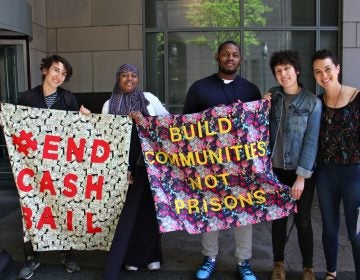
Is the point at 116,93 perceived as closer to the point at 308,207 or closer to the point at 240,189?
the point at 240,189

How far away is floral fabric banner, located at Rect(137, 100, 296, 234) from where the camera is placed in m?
3.62

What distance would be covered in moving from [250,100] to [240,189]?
75 centimetres

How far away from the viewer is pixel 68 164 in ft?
12.8

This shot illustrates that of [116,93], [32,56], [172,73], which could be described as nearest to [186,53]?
[172,73]

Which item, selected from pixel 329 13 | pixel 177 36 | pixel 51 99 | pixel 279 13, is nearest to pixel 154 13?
pixel 177 36

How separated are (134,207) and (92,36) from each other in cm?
523

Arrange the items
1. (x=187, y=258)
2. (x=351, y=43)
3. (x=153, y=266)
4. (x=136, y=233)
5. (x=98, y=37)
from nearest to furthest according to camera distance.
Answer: (x=136, y=233) < (x=153, y=266) < (x=187, y=258) < (x=351, y=43) < (x=98, y=37)

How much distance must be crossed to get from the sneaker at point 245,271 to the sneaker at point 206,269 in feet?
0.76

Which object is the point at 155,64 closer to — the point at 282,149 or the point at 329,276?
the point at 282,149

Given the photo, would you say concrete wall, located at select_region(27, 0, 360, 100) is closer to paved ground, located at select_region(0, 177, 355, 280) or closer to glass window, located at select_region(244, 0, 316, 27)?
glass window, located at select_region(244, 0, 316, 27)

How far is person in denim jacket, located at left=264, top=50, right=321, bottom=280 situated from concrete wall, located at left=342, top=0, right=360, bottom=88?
16.3ft

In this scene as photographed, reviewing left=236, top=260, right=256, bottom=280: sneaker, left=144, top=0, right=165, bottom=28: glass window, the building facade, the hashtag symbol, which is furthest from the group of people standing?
left=144, top=0, right=165, bottom=28: glass window

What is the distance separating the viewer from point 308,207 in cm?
365

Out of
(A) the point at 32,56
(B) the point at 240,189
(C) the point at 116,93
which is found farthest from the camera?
(A) the point at 32,56
